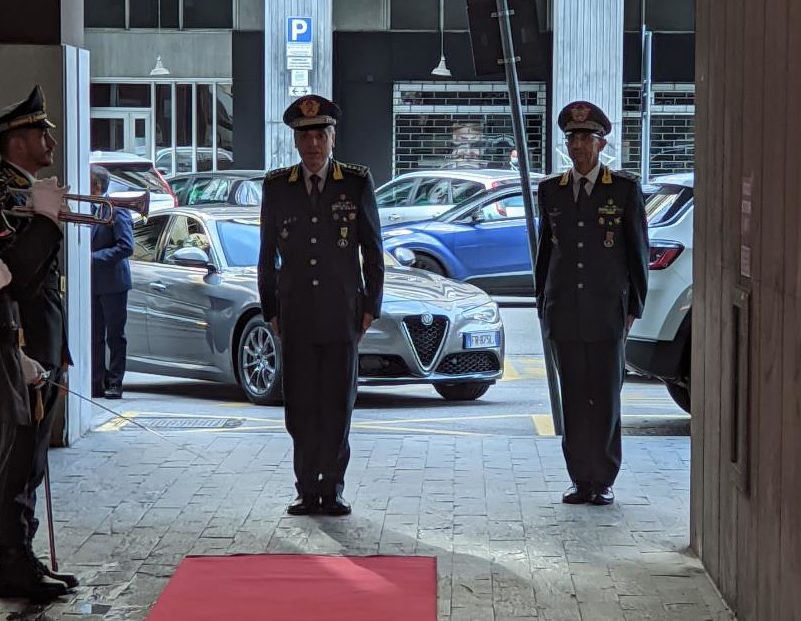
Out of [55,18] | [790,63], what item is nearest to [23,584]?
[790,63]

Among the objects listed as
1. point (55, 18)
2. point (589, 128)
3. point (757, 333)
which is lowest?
point (757, 333)

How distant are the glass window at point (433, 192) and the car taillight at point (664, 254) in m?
10.8

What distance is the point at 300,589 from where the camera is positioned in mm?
5973

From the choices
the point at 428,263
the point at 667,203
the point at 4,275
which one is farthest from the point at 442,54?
the point at 4,275

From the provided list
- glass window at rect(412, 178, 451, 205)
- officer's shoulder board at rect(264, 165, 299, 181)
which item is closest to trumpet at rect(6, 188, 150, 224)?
officer's shoulder board at rect(264, 165, 299, 181)

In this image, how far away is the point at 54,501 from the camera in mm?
7531

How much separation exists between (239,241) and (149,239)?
1.13 m

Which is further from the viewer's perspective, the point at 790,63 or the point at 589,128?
the point at 589,128

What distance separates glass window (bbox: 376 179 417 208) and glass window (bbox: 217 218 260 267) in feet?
30.0

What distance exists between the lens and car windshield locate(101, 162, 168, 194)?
23.7 metres

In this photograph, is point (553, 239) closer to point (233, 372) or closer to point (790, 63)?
point (790, 63)

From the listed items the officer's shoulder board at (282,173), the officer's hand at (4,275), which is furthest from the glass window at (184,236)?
the officer's hand at (4,275)

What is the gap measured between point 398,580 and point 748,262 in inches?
76.7

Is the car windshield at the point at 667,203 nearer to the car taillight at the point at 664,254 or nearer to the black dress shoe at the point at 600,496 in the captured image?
the car taillight at the point at 664,254
